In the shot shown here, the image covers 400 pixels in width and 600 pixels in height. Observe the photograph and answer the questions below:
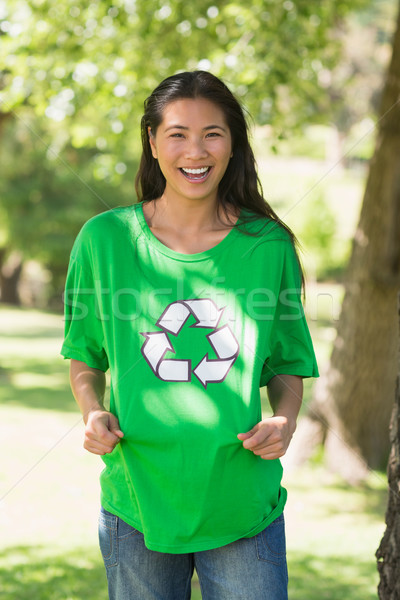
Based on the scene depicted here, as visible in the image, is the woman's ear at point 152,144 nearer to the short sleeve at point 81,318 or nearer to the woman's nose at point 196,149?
the woman's nose at point 196,149

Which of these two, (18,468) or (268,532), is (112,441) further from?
(18,468)

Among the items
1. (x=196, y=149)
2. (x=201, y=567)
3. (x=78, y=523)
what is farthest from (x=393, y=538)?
(x=78, y=523)

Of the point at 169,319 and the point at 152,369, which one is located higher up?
the point at 169,319

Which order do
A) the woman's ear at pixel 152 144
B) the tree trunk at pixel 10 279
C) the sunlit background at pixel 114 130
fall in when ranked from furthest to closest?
the tree trunk at pixel 10 279 → the sunlit background at pixel 114 130 → the woman's ear at pixel 152 144

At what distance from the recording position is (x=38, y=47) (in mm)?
7062

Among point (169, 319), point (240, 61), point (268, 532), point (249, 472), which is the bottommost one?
point (268, 532)

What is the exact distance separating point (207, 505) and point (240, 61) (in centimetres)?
522

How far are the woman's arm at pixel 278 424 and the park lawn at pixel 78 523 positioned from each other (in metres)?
2.45

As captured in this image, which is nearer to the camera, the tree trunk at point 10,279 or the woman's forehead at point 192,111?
the woman's forehead at point 192,111

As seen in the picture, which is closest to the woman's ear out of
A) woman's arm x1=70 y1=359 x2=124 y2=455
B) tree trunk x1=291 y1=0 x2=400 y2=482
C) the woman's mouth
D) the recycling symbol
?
the woman's mouth

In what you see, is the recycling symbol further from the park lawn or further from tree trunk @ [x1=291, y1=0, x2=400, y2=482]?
tree trunk @ [x1=291, y1=0, x2=400, y2=482]

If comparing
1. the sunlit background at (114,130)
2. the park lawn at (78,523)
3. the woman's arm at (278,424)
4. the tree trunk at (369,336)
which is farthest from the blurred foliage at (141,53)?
the woman's arm at (278,424)

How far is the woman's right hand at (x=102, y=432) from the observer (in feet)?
5.33

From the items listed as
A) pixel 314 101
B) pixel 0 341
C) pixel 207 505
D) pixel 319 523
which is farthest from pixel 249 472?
pixel 0 341
